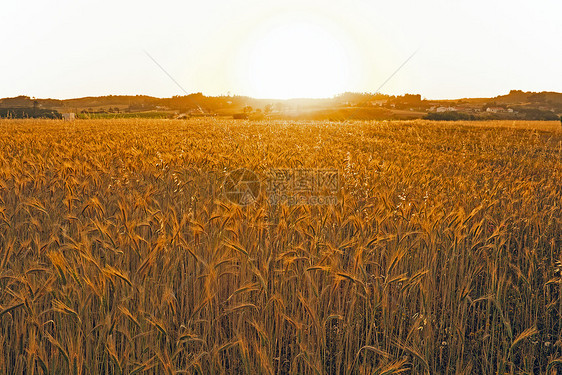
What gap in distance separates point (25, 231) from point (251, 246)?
1.92 meters

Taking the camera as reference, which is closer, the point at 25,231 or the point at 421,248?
the point at 421,248

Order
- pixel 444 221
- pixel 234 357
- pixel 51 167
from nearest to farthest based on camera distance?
pixel 234 357 → pixel 444 221 → pixel 51 167

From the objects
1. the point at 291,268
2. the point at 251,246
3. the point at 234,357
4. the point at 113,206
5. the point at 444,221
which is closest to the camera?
the point at 234,357

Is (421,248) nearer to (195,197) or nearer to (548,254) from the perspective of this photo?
(548,254)

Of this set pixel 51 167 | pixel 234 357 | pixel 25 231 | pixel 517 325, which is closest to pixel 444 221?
pixel 517 325

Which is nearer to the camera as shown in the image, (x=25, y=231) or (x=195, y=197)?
(x=25, y=231)

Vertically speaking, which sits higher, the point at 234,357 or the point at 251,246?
the point at 251,246

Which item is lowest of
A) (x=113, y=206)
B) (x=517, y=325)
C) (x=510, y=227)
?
(x=517, y=325)

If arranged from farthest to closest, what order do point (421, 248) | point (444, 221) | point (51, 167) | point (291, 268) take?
point (51, 167), point (444, 221), point (421, 248), point (291, 268)

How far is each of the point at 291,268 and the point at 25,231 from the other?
230cm

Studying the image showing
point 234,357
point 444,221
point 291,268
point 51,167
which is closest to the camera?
point 234,357

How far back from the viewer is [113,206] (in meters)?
3.97

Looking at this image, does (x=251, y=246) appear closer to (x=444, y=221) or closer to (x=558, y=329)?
(x=444, y=221)

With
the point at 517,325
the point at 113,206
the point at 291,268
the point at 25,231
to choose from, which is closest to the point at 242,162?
the point at 113,206
